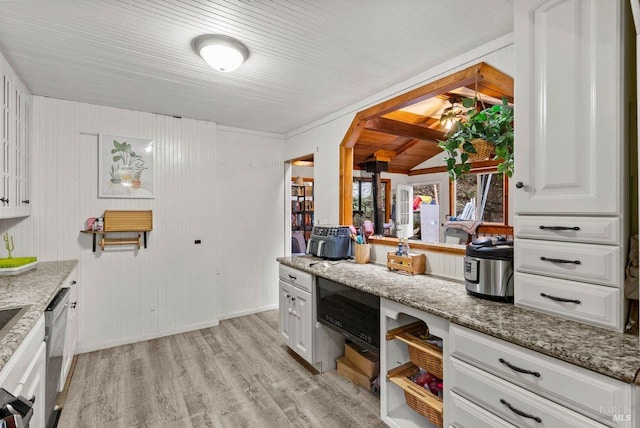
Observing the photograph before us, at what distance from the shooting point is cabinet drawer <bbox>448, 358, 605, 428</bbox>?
1114mm

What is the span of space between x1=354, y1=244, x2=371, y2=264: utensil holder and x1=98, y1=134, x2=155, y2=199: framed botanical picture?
2.20 meters

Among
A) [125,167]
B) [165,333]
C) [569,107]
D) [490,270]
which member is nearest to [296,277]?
[490,270]

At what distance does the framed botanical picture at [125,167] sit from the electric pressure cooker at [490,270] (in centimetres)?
306

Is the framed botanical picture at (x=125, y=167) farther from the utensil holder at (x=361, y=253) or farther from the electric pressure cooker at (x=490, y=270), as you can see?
the electric pressure cooker at (x=490, y=270)

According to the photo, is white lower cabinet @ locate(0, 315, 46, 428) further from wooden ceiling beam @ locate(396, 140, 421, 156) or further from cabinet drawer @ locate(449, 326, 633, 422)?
wooden ceiling beam @ locate(396, 140, 421, 156)

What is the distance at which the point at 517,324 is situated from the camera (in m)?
1.32

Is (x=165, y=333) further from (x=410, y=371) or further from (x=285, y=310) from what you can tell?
(x=410, y=371)

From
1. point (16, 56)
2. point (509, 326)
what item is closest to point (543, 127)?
point (509, 326)

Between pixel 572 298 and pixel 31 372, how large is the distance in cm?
232

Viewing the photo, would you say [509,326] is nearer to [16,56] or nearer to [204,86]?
[204,86]

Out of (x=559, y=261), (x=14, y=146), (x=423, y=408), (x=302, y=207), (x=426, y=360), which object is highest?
(x=14, y=146)

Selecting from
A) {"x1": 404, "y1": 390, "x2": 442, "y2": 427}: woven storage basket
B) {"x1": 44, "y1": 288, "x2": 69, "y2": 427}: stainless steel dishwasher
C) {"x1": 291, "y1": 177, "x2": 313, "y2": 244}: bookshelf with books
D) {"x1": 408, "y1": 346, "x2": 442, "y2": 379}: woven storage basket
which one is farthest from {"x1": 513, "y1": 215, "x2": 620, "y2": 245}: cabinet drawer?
{"x1": 291, "y1": 177, "x2": 313, "y2": 244}: bookshelf with books

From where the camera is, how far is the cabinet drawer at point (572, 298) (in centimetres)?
123

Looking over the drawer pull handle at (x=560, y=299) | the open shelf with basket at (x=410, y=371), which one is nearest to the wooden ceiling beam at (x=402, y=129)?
the open shelf with basket at (x=410, y=371)
